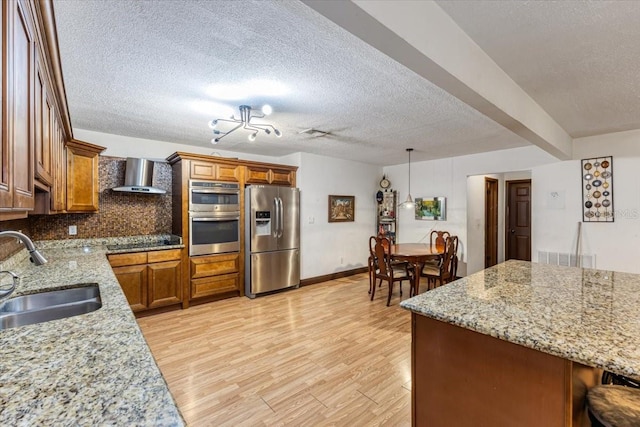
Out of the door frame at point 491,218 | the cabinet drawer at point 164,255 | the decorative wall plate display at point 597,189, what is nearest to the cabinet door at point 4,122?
the cabinet drawer at point 164,255

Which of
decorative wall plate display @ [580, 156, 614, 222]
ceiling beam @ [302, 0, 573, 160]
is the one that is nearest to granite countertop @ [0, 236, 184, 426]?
ceiling beam @ [302, 0, 573, 160]

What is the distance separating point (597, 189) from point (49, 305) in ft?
18.6

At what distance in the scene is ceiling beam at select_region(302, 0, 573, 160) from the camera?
3.70 ft

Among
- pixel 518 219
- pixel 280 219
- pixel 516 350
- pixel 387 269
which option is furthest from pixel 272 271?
pixel 518 219

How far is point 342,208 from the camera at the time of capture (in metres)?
5.73

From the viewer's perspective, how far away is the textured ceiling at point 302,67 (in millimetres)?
1529

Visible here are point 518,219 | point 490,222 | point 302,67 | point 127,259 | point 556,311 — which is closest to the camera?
point 556,311

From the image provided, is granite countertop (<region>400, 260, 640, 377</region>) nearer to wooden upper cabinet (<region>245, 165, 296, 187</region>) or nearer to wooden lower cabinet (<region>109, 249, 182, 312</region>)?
wooden lower cabinet (<region>109, 249, 182, 312</region>)

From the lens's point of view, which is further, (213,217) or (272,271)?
(272,271)

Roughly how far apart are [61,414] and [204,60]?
6.56 feet

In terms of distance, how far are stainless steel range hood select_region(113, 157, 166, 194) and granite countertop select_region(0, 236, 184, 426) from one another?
107 inches

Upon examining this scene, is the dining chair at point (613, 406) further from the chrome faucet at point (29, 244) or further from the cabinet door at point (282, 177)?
the cabinet door at point (282, 177)

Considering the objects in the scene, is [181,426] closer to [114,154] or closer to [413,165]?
[114,154]

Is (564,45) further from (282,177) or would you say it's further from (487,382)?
(282,177)
